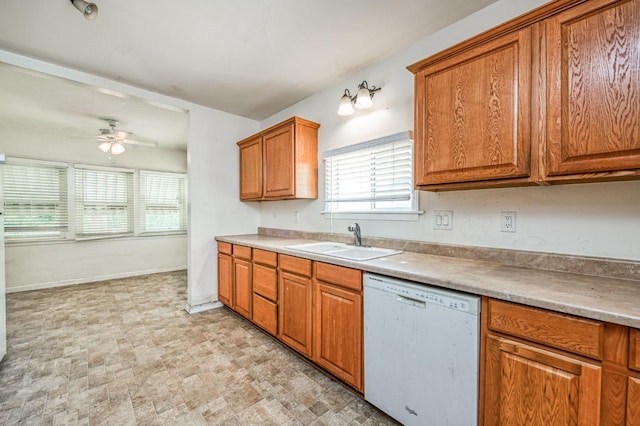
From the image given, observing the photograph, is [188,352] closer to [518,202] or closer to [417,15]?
[518,202]

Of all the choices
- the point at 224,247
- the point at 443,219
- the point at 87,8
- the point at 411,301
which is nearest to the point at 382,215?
the point at 443,219

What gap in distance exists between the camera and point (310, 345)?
2025mm

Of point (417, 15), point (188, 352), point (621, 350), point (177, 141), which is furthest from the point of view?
point (177, 141)

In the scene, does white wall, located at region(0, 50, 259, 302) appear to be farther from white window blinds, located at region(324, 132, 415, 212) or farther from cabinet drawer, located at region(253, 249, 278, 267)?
white window blinds, located at region(324, 132, 415, 212)

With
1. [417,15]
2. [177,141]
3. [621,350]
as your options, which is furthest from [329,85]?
[177,141]

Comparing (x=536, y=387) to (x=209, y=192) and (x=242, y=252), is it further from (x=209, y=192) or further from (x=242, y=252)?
(x=209, y=192)

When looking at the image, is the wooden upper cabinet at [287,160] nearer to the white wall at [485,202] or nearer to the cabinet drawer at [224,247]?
the white wall at [485,202]

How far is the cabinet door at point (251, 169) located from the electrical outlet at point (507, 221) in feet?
8.03

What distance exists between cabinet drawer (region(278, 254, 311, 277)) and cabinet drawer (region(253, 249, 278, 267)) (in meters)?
0.07

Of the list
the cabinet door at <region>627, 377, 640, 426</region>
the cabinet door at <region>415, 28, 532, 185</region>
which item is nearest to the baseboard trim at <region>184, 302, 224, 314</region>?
the cabinet door at <region>415, 28, 532, 185</region>

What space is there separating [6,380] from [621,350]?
345cm

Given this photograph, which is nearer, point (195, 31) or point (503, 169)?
point (503, 169)

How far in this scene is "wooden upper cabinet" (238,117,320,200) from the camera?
2750 mm

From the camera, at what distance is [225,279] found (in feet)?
10.6
